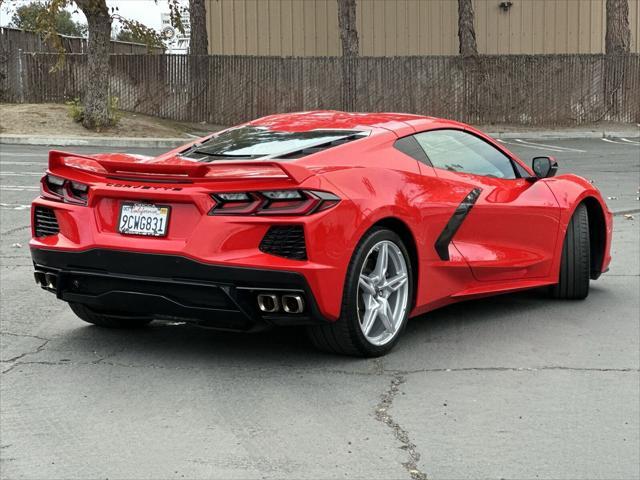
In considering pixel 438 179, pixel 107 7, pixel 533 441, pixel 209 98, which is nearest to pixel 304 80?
pixel 209 98

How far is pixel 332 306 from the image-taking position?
5.41 meters

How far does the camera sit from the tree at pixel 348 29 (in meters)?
30.1

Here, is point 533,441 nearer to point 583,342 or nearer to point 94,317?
point 583,342

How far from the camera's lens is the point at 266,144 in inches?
245

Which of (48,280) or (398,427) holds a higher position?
(48,280)

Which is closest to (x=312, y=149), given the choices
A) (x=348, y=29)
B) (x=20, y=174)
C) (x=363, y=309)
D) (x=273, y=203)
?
(x=273, y=203)

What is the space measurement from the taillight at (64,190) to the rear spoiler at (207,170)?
101mm

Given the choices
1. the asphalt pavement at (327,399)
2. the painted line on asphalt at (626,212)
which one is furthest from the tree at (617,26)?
the asphalt pavement at (327,399)

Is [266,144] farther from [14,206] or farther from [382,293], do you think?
[14,206]

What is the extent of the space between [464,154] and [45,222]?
2.69 metres

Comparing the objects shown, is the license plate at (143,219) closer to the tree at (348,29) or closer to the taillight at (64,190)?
the taillight at (64,190)

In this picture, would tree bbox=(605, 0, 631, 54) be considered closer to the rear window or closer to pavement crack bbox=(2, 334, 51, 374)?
the rear window

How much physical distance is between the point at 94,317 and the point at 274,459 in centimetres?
253

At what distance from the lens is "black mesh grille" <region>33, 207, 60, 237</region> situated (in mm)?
5951
